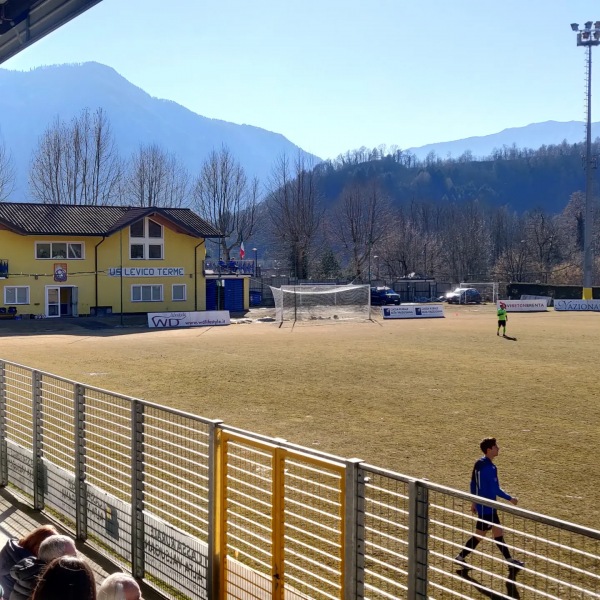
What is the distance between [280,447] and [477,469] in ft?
11.4

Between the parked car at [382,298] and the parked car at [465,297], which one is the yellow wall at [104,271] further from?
the parked car at [465,297]

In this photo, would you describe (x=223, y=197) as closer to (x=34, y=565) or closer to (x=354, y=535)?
(x=34, y=565)

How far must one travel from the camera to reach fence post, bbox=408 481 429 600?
477 cm

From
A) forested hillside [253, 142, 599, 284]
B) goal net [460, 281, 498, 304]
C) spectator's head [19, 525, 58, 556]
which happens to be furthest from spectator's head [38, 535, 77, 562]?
forested hillside [253, 142, 599, 284]

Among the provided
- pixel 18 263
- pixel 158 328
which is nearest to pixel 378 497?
pixel 158 328

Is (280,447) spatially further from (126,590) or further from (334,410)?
(334,410)

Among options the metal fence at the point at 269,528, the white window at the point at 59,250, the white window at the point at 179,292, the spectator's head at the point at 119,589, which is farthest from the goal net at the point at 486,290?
the spectator's head at the point at 119,589

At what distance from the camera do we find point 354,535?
5.26 m

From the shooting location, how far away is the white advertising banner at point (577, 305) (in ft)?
207

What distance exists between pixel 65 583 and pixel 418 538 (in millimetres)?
2128

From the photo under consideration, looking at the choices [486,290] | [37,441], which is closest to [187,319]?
[37,441]

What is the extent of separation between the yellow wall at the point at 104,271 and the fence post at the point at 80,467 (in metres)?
46.2

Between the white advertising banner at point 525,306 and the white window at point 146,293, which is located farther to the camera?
the white advertising banner at point 525,306

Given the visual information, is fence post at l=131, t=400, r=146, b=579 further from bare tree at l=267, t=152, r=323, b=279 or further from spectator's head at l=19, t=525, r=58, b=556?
bare tree at l=267, t=152, r=323, b=279
